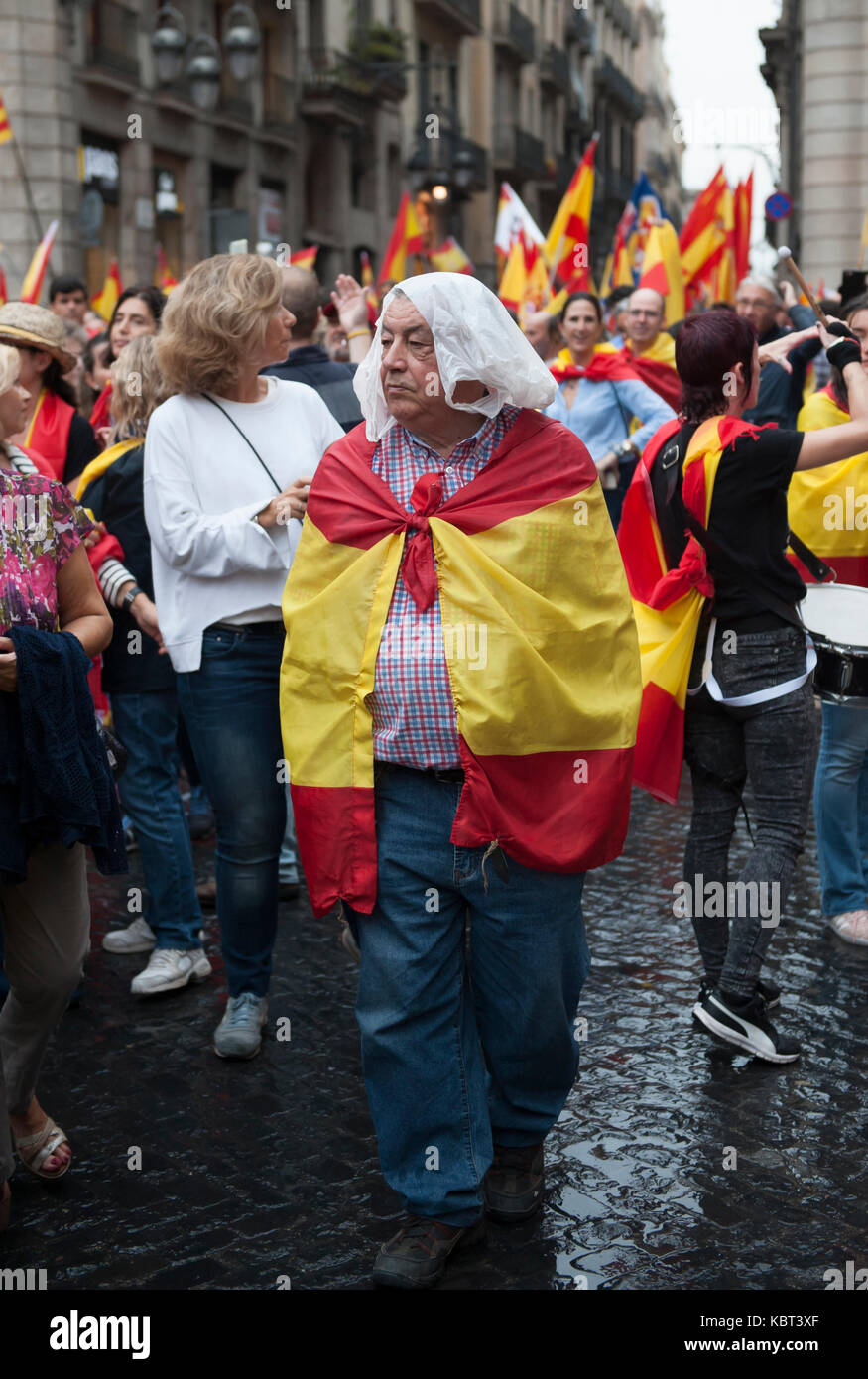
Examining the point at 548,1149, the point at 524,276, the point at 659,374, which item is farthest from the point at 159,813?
the point at 524,276

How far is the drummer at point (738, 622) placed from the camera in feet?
13.8

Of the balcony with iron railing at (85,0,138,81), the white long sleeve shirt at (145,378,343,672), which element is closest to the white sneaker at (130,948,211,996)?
the white long sleeve shirt at (145,378,343,672)

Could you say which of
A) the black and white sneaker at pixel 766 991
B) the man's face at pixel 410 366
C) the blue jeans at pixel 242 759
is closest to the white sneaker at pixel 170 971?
the blue jeans at pixel 242 759

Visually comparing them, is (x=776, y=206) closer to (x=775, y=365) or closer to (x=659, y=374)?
(x=659, y=374)

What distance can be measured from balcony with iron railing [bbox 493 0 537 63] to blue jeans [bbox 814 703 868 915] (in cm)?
4189

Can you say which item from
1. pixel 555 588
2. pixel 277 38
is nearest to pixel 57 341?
pixel 555 588

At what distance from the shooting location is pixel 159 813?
17.0 ft

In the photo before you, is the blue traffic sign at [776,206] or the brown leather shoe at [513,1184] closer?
the brown leather shoe at [513,1184]

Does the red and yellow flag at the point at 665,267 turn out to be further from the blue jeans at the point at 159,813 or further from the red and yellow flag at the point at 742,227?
the blue jeans at the point at 159,813

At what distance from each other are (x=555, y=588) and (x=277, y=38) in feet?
96.0

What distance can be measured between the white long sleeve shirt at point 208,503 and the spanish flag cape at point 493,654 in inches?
38.6

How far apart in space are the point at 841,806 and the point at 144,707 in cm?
226

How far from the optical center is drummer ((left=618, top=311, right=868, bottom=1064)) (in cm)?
420
